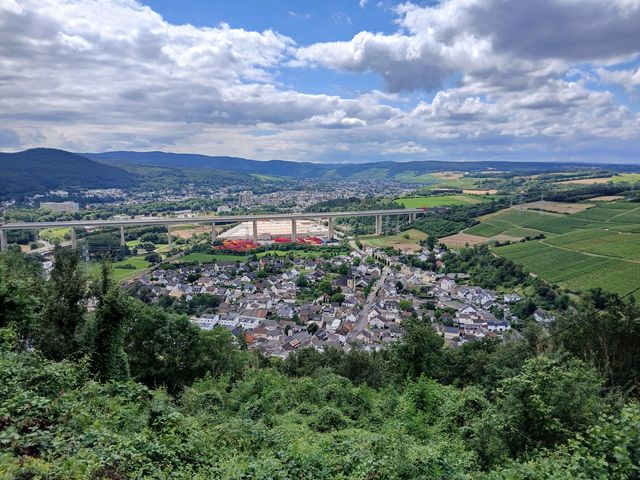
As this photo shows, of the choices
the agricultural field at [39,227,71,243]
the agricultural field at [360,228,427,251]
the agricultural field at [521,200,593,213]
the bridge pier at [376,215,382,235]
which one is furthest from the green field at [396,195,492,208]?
the agricultural field at [39,227,71,243]

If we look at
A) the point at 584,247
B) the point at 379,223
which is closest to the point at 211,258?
the point at 379,223

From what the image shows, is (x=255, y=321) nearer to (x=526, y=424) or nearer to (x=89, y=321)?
(x=89, y=321)

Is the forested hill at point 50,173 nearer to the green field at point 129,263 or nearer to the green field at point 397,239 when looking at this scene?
the green field at point 129,263

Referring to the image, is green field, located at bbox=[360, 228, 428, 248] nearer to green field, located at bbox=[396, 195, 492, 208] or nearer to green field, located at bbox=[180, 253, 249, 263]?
green field, located at bbox=[396, 195, 492, 208]

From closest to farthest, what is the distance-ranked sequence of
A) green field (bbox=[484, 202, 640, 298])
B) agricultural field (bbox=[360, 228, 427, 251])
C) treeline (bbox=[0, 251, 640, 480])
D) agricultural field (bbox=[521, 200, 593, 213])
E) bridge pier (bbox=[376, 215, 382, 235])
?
treeline (bbox=[0, 251, 640, 480])
green field (bbox=[484, 202, 640, 298])
agricultural field (bbox=[521, 200, 593, 213])
agricultural field (bbox=[360, 228, 427, 251])
bridge pier (bbox=[376, 215, 382, 235])

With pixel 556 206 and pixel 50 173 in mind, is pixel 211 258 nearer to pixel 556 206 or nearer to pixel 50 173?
pixel 556 206

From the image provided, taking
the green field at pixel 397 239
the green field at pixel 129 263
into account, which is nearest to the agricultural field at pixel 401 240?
the green field at pixel 397 239
